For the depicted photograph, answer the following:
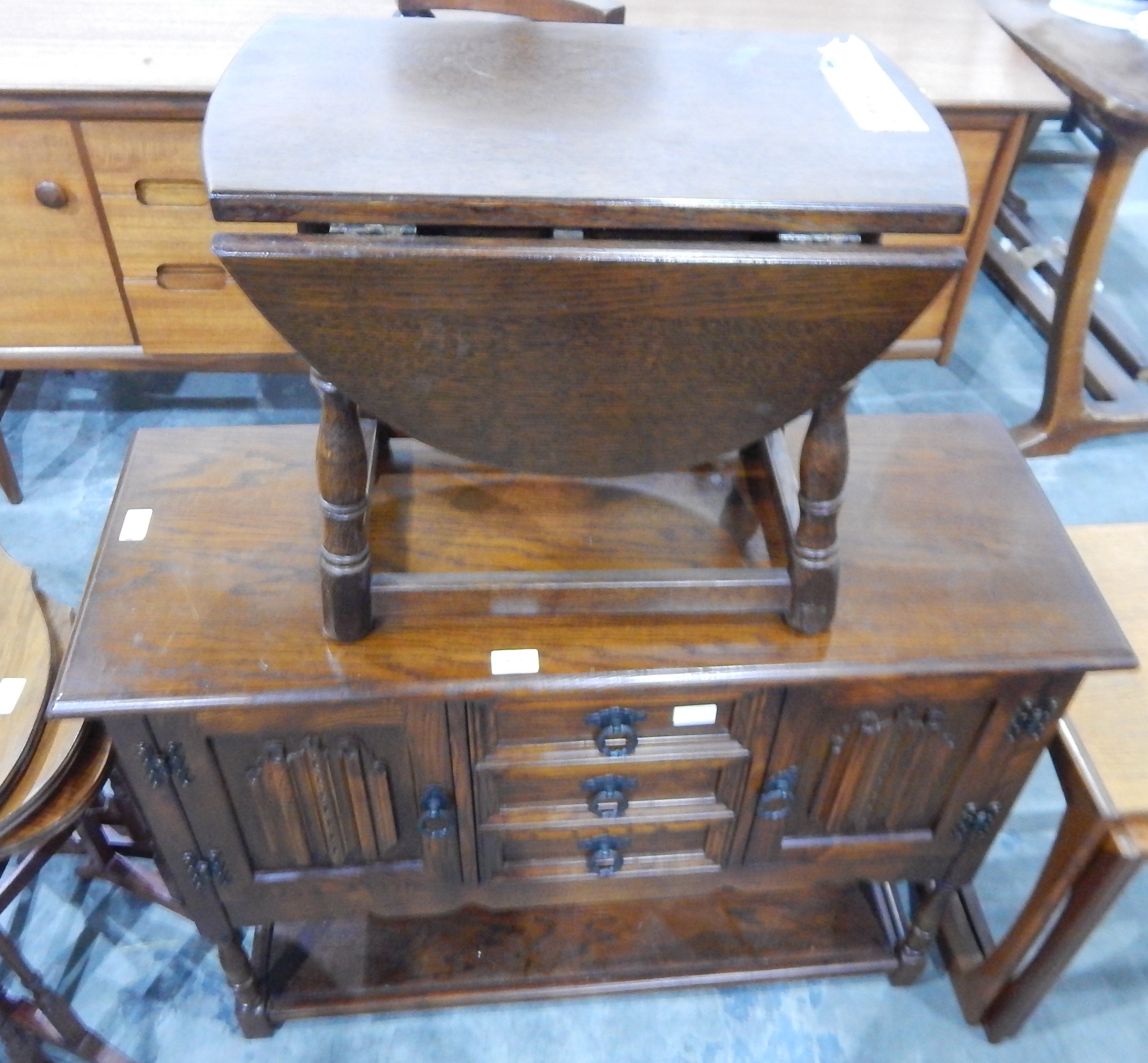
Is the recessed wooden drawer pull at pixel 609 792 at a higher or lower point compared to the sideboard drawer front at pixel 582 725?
lower

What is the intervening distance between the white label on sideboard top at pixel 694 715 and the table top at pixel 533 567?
0.06 meters

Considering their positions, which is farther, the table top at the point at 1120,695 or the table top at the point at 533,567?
the table top at the point at 1120,695

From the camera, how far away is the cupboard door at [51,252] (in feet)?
5.44

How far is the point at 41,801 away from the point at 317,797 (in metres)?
0.30

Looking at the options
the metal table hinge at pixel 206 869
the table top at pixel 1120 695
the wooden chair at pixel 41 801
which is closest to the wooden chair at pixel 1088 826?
the table top at pixel 1120 695

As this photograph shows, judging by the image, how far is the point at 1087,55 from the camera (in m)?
1.85

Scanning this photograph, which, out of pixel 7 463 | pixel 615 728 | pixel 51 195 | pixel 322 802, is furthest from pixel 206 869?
pixel 7 463

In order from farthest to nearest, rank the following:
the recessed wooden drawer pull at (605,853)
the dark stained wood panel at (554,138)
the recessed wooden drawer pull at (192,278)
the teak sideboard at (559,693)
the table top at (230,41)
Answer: the recessed wooden drawer pull at (192,278), the table top at (230,41), the recessed wooden drawer pull at (605,853), the teak sideboard at (559,693), the dark stained wood panel at (554,138)

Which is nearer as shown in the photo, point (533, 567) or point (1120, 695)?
point (533, 567)

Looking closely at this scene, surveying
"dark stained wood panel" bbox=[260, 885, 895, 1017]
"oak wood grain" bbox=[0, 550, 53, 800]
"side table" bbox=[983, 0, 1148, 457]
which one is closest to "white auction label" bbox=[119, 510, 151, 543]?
"oak wood grain" bbox=[0, 550, 53, 800]

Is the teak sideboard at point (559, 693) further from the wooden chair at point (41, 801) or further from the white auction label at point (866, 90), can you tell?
the white auction label at point (866, 90)

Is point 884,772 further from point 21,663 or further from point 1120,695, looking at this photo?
point 21,663

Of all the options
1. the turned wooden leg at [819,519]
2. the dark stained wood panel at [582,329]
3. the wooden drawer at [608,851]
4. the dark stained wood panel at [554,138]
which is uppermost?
the dark stained wood panel at [554,138]

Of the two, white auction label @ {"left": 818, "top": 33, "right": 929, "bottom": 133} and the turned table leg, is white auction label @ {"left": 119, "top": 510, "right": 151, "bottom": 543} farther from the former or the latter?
the turned table leg
